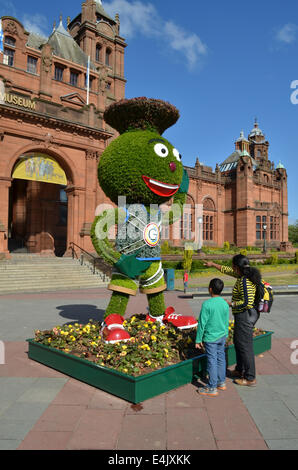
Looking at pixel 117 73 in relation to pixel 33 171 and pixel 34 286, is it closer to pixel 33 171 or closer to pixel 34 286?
pixel 33 171

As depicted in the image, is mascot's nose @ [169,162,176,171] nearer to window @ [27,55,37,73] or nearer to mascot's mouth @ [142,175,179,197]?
mascot's mouth @ [142,175,179,197]

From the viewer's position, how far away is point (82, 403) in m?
3.55

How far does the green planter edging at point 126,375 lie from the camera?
353 cm

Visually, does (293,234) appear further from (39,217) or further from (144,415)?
(144,415)

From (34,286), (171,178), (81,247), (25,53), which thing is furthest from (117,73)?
(171,178)

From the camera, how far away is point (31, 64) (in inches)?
913

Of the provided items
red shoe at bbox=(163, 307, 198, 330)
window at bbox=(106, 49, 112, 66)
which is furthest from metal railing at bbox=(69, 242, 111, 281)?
window at bbox=(106, 49, 112, 66)

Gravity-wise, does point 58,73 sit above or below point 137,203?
above

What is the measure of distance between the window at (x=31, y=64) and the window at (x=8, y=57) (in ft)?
4.03

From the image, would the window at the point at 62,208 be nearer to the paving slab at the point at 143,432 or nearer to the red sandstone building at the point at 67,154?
the red sandstone building at the point at 67,154

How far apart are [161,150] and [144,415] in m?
4.09

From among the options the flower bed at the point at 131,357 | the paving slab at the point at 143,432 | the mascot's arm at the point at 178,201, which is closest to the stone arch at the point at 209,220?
the mascot's arm at the point at 178,201

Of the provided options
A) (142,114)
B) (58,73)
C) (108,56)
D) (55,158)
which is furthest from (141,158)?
(108,56)
